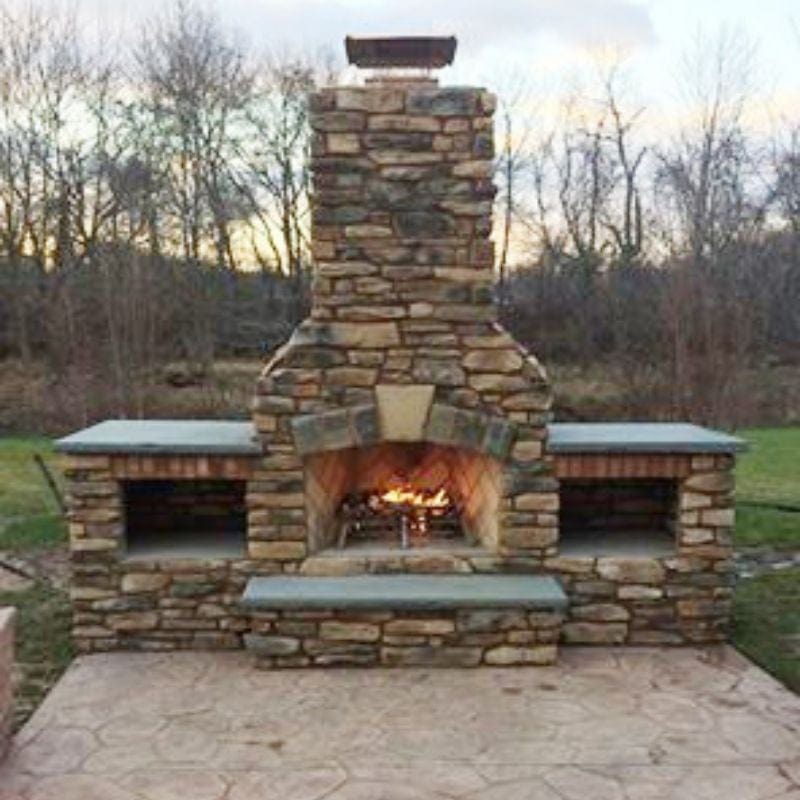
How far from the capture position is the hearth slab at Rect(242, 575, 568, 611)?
4902 millimetres

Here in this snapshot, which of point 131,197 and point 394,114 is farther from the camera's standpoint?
point 131,197

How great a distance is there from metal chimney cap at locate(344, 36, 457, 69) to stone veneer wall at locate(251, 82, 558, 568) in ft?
0.54

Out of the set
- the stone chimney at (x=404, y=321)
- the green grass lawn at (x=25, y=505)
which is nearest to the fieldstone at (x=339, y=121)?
the stone chimney at (x=404, y=321)

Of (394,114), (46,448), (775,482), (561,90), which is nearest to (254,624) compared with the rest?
(394,114)

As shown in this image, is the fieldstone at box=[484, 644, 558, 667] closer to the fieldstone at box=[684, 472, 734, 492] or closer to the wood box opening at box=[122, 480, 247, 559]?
the fieldstone at box=[684, 472, 734, 492]

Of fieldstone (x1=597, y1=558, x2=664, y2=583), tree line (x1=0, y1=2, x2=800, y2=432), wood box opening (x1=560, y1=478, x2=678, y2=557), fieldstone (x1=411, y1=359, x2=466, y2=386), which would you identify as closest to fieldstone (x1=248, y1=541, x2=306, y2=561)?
fieldstone (x1=411, y1=359, x2=466, y2=386)

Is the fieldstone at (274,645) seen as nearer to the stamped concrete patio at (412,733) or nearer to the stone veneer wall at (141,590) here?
the stamped concrete patio at (412,733)

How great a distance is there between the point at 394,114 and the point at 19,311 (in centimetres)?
1391

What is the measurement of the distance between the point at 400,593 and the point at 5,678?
1.97 meters

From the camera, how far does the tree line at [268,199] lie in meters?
16.8

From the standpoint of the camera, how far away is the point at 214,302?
1827 centimetres

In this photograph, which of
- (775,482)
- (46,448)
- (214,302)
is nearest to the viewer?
(775,482)

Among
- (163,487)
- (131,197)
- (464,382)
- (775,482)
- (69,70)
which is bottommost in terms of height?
(775,482)

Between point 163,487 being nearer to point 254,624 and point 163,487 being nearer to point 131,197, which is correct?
point 254,624
